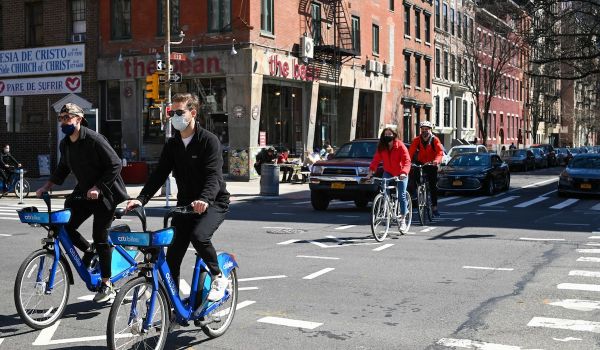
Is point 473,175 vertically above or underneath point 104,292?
above

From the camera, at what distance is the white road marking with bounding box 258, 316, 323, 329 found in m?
6.27

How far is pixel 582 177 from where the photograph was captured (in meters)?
21.8

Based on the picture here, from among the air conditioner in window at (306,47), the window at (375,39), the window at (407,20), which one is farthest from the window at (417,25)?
the air conditioner in window at (306,47)

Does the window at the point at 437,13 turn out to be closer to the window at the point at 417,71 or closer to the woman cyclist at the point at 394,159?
the window at the point at 417,71

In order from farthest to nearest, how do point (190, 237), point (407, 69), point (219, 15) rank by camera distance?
point (407, 69)
point (219, 15)
point (190, 237)

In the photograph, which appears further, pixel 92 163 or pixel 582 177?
pixel 582 177

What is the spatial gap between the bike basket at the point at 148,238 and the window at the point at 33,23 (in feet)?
103

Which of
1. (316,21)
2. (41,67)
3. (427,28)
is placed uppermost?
(427,28)

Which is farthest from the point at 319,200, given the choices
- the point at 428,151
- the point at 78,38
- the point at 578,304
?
the point at 78,38

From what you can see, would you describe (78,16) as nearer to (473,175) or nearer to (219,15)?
(219,15)

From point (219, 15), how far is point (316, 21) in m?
6.86

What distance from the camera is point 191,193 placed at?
569 centimetres

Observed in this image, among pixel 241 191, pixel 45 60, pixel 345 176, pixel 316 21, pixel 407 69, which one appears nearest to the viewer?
pixel 345 176

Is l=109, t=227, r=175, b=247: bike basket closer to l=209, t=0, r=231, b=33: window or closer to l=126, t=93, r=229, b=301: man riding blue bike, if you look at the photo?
l=126, t=93, r=229, b=301: man riding blue bike
